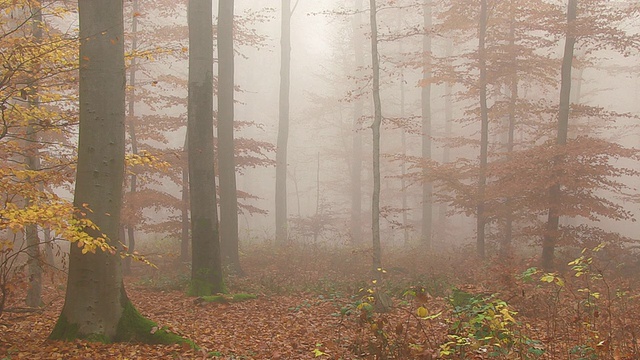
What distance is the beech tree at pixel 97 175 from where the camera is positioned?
6574 millimetres

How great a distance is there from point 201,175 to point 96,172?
4.29 metres

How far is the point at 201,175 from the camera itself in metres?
10.9

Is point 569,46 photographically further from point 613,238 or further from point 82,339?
point 82,339

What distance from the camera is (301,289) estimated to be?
1253 cm

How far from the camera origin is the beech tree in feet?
21.6

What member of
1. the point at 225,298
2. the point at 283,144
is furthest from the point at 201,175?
the point at 283,144

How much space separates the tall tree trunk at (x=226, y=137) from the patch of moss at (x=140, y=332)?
7.37m

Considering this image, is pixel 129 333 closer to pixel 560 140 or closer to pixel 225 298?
pixel 225 298

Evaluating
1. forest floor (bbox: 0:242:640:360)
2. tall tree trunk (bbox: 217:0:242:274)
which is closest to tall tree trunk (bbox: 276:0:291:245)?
forest floor (bbox: 0:242:640:360)

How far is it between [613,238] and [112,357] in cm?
1335

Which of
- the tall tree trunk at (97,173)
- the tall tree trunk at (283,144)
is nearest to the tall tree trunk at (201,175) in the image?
the tall tree trunk at (97,173)

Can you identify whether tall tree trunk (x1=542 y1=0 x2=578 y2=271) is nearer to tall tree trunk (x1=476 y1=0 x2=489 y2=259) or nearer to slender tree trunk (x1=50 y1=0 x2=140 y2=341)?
tall tree trunk (x1=476 y1=0 x2=489 y2=259)

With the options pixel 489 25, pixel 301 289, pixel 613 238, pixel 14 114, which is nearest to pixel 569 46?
pixel 489 25

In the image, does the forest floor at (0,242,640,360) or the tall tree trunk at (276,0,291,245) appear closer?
the forest floor at (0,242,640,360)
